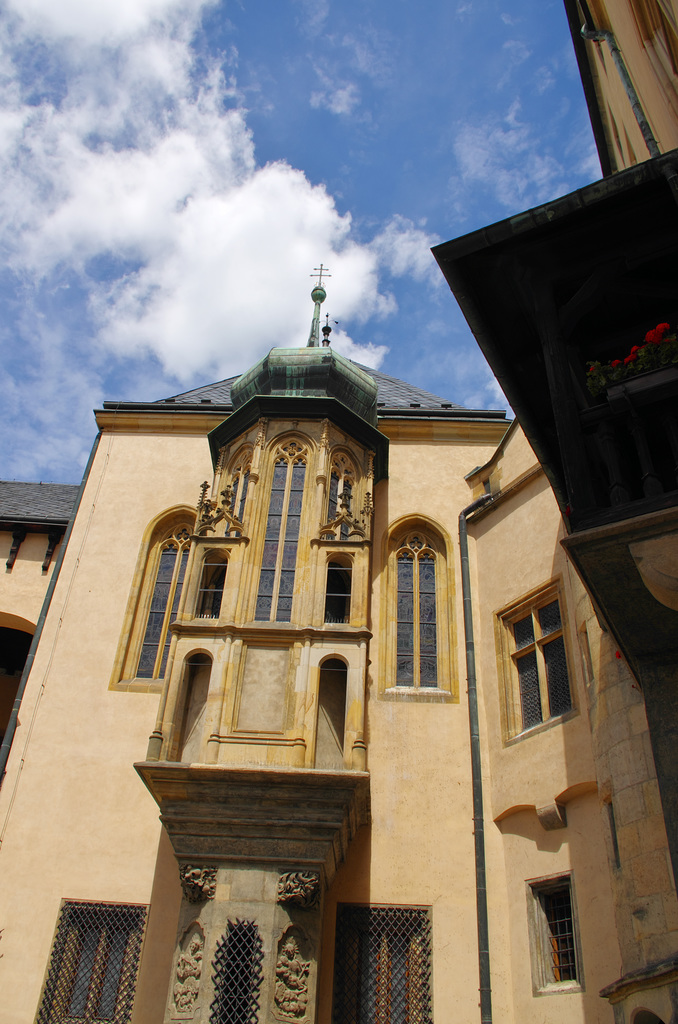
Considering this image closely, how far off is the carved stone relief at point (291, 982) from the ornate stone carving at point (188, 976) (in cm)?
78

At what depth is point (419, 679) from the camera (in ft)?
40.8

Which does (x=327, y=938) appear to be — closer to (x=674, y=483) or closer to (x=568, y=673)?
(x=568, y=673)

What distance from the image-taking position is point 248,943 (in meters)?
8.95

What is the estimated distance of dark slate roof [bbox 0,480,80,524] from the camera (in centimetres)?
1470

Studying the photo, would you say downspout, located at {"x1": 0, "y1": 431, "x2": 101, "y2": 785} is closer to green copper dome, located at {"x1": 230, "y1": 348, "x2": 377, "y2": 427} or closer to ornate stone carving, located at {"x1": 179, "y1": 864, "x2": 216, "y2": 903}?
green copper dome, located at {"x1": 230, "y1": 348, "x2": 377, "y2": 427}

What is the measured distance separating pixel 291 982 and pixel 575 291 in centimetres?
711

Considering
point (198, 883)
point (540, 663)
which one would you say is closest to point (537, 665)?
point (540, 663)

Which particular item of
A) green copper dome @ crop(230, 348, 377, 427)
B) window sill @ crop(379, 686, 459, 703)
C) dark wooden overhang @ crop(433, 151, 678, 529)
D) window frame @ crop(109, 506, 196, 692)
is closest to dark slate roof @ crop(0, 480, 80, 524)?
window frame @ crop(109, 506, 196, 692)

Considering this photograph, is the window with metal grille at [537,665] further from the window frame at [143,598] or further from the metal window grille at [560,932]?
the window frame at [143,598]

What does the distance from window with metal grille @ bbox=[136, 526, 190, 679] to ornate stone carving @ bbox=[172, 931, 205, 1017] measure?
4.39 m

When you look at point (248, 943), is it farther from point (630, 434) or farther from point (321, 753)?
point (630, 434)

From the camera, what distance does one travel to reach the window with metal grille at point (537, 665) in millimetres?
10469

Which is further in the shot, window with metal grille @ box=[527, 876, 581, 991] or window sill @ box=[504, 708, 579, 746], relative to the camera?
window sill @ box=[504, 708, 579, 746]

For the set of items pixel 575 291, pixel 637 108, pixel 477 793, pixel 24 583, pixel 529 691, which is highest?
pixel 637 108
